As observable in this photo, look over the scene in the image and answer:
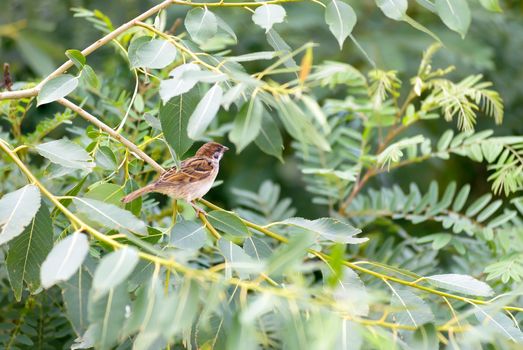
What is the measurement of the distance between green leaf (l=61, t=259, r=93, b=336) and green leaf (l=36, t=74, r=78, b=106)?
40cm

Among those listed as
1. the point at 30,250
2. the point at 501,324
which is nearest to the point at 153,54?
the point at 30,250

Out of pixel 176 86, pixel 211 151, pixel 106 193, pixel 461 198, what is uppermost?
pixel 176 86

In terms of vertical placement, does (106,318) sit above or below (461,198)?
above

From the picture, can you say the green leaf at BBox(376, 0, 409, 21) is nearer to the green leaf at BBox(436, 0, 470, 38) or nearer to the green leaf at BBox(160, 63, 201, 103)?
the green leaf at BBox(436, 0, 470, 38)

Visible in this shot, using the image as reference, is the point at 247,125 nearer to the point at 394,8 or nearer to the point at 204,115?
the point at 204,115

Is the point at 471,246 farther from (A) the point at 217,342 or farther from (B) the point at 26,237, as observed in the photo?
(B) the point at 26,237

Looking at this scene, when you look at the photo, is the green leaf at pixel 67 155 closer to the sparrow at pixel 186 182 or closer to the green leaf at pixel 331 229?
the sparrow at pixel 186 182

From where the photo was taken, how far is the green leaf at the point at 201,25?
196cm

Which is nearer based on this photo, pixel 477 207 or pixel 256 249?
pixel 256 249

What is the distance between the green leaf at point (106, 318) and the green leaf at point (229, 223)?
1.61 feet

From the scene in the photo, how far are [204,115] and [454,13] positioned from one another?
0.68 metres

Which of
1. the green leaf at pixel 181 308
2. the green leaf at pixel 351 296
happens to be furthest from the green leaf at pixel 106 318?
the green leaf at pixel 351 296

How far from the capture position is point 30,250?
6.04 ft

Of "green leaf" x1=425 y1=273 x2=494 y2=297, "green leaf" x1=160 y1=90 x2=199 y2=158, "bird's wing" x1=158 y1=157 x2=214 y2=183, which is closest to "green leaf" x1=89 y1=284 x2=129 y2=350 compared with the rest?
"green leaf" x1=160 y1=90 x2=199 y2=158
